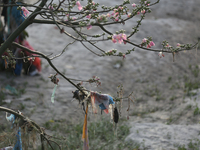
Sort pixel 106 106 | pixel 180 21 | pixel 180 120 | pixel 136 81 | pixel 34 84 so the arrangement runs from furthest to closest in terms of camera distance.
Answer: pixel 180 21, pixel 136 81, pixel 34 84, pixel 180 120, pixel 106 106

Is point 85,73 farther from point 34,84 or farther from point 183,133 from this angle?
point 183,133

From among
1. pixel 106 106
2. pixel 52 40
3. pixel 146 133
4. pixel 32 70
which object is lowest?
pixel 146 133

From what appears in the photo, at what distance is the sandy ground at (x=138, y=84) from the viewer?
447 centimetres

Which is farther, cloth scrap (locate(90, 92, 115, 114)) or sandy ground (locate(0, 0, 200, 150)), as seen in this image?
sandy ground (locate(0, 0, 200, 150))

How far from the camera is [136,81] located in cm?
665

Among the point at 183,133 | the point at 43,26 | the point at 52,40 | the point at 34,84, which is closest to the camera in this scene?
the point at 183,133

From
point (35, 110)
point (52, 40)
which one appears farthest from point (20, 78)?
point (52, 40)

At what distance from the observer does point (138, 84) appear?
→ 21.4 ft

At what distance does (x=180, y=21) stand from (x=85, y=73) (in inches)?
222

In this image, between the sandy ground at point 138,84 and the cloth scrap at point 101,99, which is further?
the sandy ground at point 138,84

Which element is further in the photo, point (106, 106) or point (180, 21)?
point (180, 21)

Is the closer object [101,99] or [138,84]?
[101,99]

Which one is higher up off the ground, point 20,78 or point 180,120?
point 20,78

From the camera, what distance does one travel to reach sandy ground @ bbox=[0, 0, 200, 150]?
4473 mm
